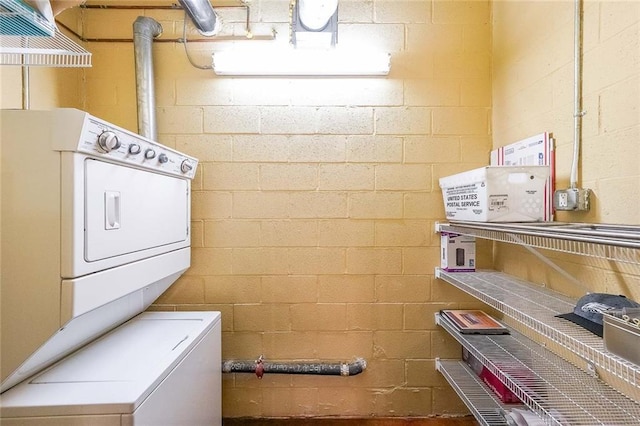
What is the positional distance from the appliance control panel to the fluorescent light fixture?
64cm

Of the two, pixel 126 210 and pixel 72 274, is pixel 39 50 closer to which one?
pixel 126 210

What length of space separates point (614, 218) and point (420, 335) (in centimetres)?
119

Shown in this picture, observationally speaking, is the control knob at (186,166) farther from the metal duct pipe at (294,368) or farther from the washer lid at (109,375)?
the metal duct pipe at (294,368)

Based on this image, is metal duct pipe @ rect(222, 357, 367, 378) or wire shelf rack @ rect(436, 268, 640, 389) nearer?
wire shelf rack @ rect(436, 268, 640, 389)

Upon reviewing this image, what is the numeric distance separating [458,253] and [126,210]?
1728mm

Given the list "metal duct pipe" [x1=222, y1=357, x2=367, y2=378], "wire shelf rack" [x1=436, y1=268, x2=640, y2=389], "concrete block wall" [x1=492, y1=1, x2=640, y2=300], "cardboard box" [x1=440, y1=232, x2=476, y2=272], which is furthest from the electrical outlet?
"metal duct pipe" [x1=222, y1=357, x2=367, y2=378]

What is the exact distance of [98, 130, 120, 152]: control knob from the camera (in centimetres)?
104

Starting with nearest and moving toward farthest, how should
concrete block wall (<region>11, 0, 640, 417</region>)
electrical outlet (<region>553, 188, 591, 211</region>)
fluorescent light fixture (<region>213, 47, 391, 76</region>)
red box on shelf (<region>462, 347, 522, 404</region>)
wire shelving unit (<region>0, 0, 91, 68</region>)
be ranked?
wire shelving unit (<region>0, 0, 91, 68</region>)
electrical outlet (<region>553, 188, 591, 211</region>)
red box on shelf (<region>462, 347, 522, 404</region>)
fluorescent light fixture (<region>213, 47, 391, 76</region>)
concrete block wall (<region>11, 0, 640, 417</region>)

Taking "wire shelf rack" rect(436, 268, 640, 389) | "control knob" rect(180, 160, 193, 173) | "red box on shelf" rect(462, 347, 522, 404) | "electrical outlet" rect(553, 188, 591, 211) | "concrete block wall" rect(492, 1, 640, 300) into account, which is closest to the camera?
"wire shelf rack" rect(436, 268, 640, 389)

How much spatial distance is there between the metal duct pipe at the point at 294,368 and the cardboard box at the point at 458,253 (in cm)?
82

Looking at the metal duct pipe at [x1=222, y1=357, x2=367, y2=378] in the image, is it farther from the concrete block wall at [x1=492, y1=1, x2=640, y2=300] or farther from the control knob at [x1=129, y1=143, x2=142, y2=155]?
the control knob at [x1=129, y1=143, x2=142, y2=155]

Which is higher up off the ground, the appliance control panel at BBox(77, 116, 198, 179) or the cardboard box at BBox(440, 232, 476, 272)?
the appliance control panel at BBox(77, 116, 198, 179)

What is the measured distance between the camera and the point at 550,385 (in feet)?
4.00

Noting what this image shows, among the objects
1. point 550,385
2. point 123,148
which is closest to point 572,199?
point 550,385
